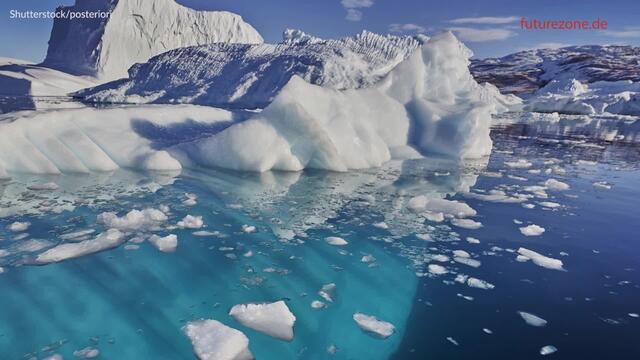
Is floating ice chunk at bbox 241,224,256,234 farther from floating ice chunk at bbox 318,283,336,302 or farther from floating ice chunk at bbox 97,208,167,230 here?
floating ice chunk at bbox 318,283,336,302

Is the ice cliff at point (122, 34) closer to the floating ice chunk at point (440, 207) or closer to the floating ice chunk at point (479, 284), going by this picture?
the floating ice chunk at point (440, 207)

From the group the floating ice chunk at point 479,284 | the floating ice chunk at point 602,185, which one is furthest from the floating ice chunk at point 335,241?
the floating ice chunk at point 602,185

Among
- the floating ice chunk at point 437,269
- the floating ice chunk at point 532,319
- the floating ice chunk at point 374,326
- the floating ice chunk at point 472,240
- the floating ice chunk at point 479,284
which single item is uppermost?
the floating ice chunk at point 472,240

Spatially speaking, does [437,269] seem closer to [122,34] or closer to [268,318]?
[268,318]

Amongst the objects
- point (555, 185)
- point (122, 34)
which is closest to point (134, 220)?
point (555, 185)

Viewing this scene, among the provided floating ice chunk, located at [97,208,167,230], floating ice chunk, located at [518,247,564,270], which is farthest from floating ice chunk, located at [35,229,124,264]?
floating ice chunk, located at [518,247,564,270]
